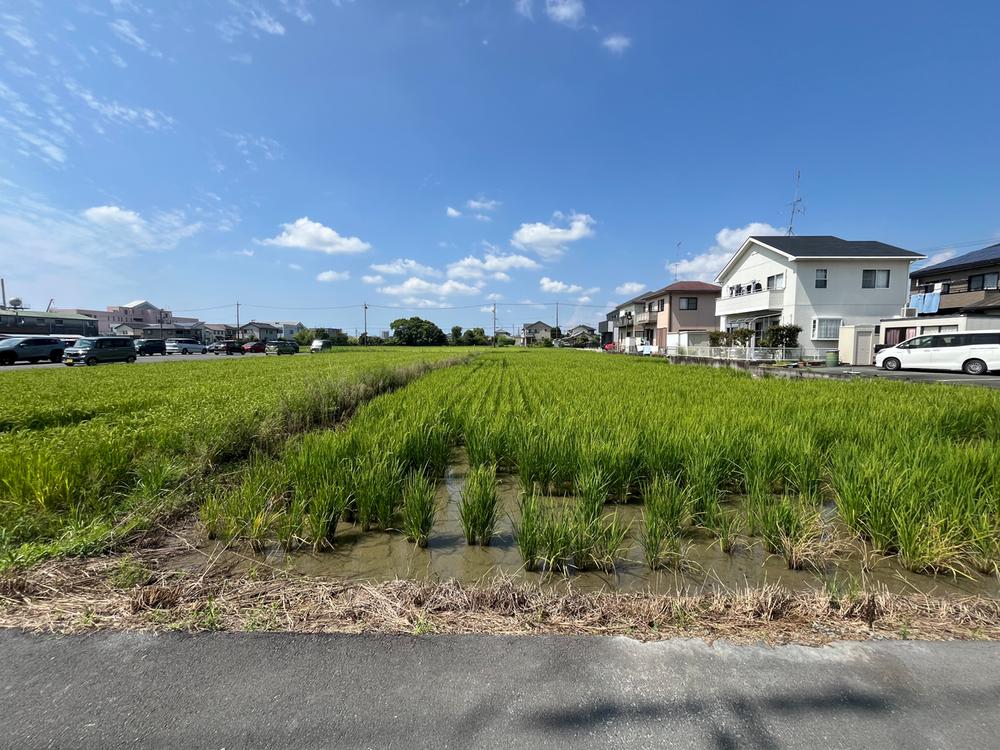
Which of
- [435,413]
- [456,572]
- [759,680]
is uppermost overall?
[435,413]

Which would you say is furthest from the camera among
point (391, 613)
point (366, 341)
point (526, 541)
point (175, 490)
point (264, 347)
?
point (366, 341)

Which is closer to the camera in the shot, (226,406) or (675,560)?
(675,560)

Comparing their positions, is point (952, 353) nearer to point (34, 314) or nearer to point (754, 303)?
point (754, 303)

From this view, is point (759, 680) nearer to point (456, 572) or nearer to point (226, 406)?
point (456, 572)

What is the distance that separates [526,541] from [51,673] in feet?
7.64

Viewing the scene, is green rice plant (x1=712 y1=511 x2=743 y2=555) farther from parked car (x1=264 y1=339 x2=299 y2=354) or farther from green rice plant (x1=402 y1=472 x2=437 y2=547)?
parked car (x1=264 y1=339 x2=299 y2=354)

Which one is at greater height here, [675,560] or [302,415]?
[302,415]

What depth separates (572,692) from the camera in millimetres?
1665

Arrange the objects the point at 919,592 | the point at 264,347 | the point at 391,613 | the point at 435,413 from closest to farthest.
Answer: the point at 391,613 → the point at 919,592 → the point at 435,413 → the point at 264,347

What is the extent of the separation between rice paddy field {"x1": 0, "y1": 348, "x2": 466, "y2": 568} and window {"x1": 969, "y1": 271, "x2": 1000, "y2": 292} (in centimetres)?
3733

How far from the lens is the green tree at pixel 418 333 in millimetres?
72250

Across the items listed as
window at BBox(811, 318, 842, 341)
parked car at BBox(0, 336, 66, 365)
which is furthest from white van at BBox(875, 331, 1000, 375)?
parked car at BBox(0, 336, 66, 365)

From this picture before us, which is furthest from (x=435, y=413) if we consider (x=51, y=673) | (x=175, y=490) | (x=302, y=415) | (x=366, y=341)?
(x=366, y=341)

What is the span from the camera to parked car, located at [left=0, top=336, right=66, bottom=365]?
20812 millimetres
